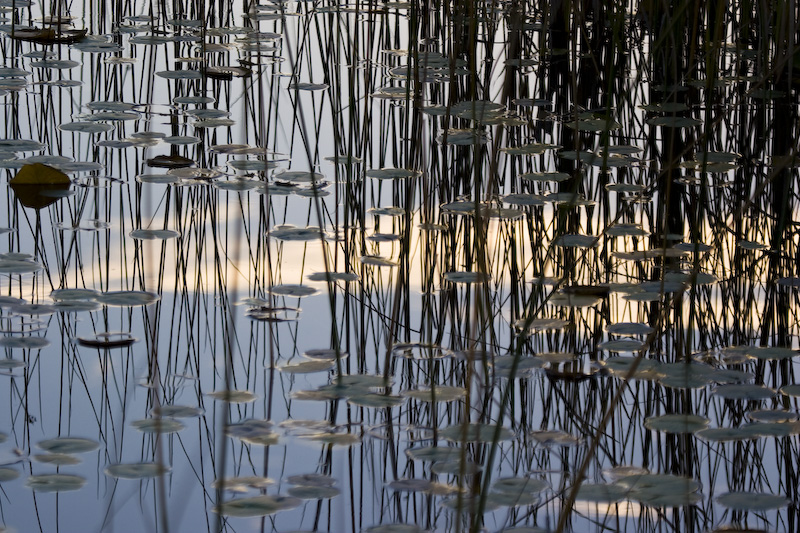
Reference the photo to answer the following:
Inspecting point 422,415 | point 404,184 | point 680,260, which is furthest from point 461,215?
point 422,415

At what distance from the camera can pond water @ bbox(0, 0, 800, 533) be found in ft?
4.15

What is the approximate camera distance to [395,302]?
1.53m

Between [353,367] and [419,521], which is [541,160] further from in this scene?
[419,521]

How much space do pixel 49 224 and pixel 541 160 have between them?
3.34 feet

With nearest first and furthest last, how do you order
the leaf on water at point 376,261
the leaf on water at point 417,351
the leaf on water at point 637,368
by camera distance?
the leaf on water at point 637,368 < the leaf on water at point 417,351 < the leaf on water at point 376,261

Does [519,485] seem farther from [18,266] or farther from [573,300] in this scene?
[18,266]

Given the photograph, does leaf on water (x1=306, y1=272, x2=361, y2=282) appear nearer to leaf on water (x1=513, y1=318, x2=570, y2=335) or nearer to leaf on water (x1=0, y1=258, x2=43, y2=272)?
leaf on water (x1=513, y1=318, x2=570, y2=335)

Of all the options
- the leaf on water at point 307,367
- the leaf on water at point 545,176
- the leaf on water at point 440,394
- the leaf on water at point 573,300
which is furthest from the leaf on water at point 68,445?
the leaf on water at point 545,176

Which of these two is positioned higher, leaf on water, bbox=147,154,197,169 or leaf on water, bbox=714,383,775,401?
leaf on water, bbox=147,154,197,169

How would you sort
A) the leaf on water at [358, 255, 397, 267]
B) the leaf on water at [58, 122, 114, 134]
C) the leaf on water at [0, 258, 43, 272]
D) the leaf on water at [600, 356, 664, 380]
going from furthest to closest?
1. the leaf on water at [58, 122, 114, 134]
2. the leaf on water at [358, 255, 397, 267]
3. the leaf on water at [0, 258, 43, 272]
4. the leaf on water at [600, 356, 664, 380]

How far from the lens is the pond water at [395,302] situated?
1.26 m

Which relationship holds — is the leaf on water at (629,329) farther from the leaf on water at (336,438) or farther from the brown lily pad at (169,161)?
the brown lily pad at (169,161)

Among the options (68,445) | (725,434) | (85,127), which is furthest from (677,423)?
(85,127)

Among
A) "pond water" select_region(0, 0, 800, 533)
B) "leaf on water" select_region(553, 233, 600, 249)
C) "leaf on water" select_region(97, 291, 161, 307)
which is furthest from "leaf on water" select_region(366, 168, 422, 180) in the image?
"leaf on water" select_region(97, 291, 161, 307)
